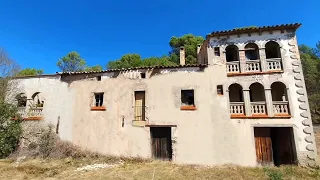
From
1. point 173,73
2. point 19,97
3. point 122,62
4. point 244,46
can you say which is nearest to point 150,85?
point 173,73

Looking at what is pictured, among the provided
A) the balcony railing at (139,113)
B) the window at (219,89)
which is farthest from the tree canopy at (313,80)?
the balcony railing at (139,113)

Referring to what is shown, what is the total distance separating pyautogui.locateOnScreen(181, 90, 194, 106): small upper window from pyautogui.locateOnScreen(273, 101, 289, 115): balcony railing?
17.0ft

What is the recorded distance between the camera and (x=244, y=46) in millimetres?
13250

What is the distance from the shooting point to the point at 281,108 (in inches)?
475

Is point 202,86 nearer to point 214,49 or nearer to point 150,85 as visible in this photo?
point 214,49

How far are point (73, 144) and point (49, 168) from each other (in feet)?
8.67

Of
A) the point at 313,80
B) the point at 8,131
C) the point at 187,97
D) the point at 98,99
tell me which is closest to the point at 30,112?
the point at 8,131

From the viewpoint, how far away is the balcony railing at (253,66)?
1284 cm

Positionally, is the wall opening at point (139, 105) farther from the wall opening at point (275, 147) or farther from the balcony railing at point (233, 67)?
the wall opening at point (275, 147)

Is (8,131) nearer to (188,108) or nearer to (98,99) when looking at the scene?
(98,99)

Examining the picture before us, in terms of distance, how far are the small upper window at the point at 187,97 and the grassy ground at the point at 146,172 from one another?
4143 mm

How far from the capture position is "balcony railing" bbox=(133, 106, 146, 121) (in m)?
13.8

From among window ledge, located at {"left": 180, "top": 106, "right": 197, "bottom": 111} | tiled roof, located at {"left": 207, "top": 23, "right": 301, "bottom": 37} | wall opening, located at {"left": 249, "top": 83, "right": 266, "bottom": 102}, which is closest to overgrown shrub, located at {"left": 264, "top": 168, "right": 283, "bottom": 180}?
wall opening, located at {"left": 249, "top": 83, "right": 266, "bottom": 102}

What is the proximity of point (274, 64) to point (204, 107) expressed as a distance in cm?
538
